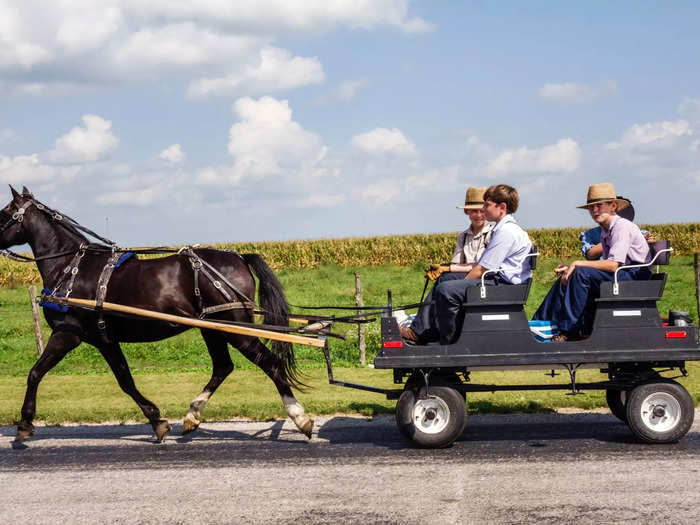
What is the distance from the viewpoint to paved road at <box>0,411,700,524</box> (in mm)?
4770

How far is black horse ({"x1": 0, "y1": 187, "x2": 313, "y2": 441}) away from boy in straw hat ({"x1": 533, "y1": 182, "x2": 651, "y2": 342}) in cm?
251

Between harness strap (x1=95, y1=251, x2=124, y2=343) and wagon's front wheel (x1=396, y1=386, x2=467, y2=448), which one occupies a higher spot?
harness strap (x1=95, y1=251, x2=124, y2=343)

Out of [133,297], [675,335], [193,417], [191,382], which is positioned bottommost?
[191,382]

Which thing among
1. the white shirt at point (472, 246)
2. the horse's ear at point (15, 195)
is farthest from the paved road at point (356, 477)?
the horse's ear at point (15, 195)

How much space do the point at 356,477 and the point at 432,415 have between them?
1190mm

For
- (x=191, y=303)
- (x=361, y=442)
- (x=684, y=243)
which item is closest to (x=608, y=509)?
(x=361, y=442)

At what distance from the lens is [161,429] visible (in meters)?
7.24

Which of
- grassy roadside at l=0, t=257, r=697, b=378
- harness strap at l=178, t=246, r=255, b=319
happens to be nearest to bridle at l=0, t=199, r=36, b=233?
harness strap at l=178, t=246, r=255, b=319

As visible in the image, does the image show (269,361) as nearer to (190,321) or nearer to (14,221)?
(190,321)

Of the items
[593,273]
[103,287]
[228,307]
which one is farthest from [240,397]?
[593,273]

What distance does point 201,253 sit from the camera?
7.65 m

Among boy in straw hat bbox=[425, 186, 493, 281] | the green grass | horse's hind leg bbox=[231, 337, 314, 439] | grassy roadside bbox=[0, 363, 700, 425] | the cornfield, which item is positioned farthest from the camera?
the cornfield

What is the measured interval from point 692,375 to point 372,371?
4.58m

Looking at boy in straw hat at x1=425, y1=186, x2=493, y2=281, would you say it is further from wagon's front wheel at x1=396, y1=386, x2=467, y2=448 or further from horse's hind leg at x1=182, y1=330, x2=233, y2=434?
horse's hind leg at x1=182, y1=330, x2=233, y2=434
